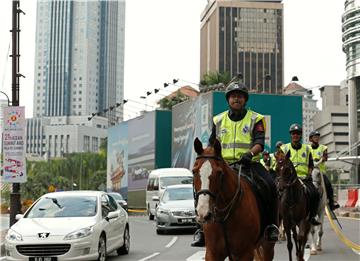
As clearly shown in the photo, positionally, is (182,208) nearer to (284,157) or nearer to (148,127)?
(284,157)

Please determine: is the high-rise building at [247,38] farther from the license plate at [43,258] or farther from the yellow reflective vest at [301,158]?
the license plate at [43,258]

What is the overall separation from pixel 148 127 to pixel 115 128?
11454 millimetres

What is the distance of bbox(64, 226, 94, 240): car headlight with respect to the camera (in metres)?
11.9

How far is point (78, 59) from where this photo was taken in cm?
18950

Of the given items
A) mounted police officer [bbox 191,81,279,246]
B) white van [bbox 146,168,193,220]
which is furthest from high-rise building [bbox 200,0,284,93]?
mounted police officer [bbox 191,81,279,246]

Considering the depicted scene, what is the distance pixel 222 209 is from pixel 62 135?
544 feet

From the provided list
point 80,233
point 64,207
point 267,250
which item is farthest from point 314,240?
point 267,250

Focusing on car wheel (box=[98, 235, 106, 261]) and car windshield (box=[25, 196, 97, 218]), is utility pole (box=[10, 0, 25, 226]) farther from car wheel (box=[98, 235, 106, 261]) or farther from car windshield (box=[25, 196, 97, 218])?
car wheel (box=[98, 235, 106, 261])

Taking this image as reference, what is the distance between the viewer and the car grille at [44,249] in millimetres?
11758

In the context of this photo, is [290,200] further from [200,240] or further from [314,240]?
[200,240]

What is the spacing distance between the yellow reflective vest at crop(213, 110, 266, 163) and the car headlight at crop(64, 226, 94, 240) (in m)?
5.57


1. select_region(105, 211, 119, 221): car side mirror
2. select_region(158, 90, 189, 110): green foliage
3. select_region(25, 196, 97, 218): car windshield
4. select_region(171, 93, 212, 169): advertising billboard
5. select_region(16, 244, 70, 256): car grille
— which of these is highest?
select_region(158, 90, 189, 110): green foliage

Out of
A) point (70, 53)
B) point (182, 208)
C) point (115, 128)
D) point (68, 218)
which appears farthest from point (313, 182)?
point (70, 53)

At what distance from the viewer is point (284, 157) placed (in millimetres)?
11406
